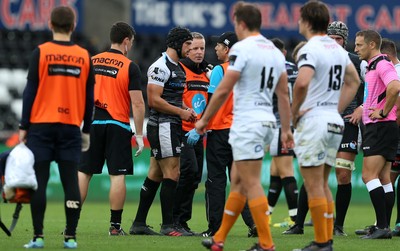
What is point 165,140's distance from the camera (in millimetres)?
11789

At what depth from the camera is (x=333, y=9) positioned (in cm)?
2314

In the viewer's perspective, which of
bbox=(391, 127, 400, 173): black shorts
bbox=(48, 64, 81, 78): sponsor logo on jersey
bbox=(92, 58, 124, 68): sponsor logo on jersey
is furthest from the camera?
bbox=(391, 127, 400, 173): black shorts

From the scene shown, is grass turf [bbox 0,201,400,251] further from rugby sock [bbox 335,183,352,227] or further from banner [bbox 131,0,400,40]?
banner [bbox 131,0,400,40]

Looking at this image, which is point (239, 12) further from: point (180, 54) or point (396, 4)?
point (396, 4)

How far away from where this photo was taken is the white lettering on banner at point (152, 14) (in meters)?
22.8

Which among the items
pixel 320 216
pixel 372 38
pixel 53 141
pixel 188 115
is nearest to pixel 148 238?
pixel 188 115

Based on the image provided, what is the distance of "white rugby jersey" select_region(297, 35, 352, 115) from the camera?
9.47m

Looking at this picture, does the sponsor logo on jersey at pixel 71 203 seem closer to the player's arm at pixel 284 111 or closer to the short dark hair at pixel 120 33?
the player's arm at pixel 284 111

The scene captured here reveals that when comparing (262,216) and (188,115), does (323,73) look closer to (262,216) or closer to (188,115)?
(262,216)

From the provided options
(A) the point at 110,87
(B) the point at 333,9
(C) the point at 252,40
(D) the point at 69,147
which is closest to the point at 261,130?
(C) the point at 252,40

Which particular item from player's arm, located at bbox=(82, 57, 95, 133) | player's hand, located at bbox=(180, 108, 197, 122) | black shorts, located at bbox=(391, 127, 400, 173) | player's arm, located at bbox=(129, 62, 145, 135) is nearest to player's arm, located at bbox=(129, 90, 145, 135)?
player's arm, located at bbox=(129, 62, 145, 135)

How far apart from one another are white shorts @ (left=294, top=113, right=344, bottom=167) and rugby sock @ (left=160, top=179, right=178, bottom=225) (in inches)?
107

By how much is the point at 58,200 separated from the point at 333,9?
7.76m

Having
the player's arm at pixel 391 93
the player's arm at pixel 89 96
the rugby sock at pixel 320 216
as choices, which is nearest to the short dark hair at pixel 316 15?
the rugby sock at pixel 320 216
